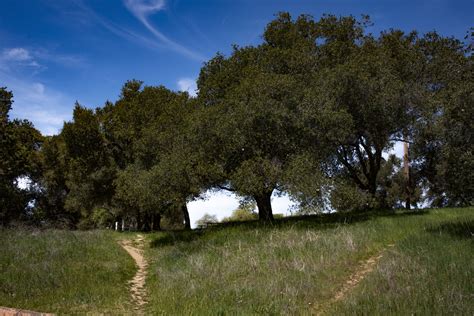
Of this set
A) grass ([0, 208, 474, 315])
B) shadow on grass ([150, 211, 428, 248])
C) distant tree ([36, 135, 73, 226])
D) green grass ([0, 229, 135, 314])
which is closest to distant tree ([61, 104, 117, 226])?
distant tree ([36, 135, 73, 226])

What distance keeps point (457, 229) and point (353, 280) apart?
6855 mm

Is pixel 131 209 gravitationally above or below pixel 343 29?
below

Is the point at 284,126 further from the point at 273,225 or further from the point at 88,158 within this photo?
the point at 88,158

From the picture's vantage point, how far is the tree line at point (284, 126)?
20391 mm

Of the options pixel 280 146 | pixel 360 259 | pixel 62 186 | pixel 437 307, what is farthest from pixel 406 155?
pixel 62 186

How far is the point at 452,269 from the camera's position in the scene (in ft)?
33.6

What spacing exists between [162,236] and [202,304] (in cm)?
1622

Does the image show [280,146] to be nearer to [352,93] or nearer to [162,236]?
[352,93]

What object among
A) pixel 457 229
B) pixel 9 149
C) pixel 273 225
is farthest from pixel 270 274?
pixel 9 149

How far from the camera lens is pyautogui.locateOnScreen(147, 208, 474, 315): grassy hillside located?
899 centimetres

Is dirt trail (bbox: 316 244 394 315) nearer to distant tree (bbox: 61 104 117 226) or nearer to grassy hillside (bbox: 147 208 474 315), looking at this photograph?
grassy hillside (bbox: 147 208 474 315)

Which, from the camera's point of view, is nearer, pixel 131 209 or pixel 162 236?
pixel 162 236

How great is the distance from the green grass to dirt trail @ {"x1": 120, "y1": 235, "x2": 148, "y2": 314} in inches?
11.5

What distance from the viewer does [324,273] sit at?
38.5 ft
